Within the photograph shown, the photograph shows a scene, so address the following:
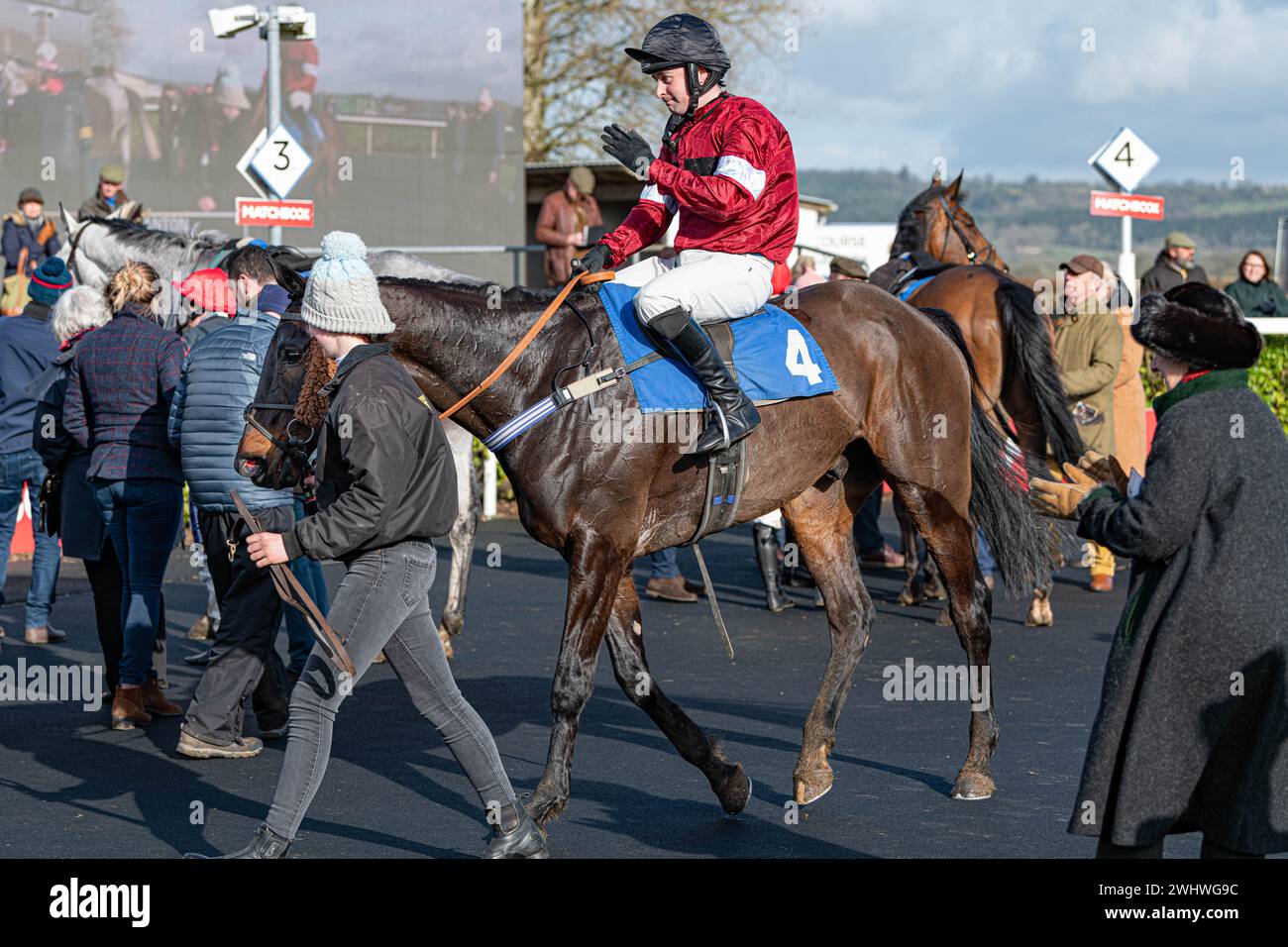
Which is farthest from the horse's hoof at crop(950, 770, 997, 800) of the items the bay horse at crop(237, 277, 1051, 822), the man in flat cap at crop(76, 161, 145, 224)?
the man in flat cap at crop(76, 161, 145, 224)

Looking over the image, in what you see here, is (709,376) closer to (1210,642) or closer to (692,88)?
(692,88)

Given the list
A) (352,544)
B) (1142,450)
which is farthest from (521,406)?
(1142,450)

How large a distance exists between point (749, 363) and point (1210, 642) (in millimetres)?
2674

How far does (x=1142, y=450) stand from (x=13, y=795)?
28.1 feet

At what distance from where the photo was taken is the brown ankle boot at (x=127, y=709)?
25.6 feet

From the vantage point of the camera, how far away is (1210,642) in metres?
4.17

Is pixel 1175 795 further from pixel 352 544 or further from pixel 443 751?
pixel 443 751

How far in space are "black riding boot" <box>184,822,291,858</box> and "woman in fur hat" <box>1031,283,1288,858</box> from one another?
2308 millimetres

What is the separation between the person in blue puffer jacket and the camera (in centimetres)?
723

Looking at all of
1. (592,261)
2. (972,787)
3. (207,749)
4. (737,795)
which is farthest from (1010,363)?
(207,749)

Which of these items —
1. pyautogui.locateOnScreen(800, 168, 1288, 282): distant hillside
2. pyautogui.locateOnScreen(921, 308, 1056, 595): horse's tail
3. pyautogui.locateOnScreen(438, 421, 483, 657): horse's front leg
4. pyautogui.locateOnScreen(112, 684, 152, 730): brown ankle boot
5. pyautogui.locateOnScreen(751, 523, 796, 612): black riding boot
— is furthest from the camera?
pyautogui.locateOnScreen(800, 168, 1288, 282): distant hillside

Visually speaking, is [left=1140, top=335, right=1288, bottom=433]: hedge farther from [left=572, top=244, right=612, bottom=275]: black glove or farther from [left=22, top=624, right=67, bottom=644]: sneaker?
[left=572, top=244, right=612, bottom=275]: black glove
